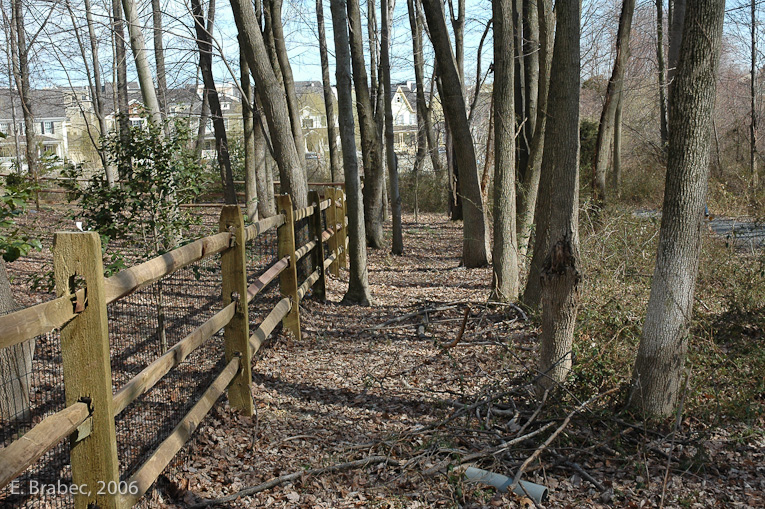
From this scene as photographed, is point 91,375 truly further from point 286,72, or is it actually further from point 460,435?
point 286,72

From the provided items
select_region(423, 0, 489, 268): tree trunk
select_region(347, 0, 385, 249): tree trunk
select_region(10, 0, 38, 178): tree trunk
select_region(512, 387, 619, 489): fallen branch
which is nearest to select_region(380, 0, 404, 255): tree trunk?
select_region(347, 0, 385, 249): tree trunk

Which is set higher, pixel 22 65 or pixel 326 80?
pixel 22 65

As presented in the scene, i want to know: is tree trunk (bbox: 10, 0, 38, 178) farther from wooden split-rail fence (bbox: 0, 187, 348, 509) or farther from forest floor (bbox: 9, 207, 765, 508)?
wooden split-rail fence (bbox: 0, 187, 348, 509)

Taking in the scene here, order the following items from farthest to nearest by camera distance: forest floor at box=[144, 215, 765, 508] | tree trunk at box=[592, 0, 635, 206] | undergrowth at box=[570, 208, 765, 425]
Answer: tree trunk at box=[592, 0, 635, 206] < undergrowth at box=[570, 208, 765, 425] < forest floor at box=[144, 215, 765, 508]

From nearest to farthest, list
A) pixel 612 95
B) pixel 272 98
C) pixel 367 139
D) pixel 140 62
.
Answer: pixel 272 98, pixel 140 62, pixel 612 95, pixel 367 139

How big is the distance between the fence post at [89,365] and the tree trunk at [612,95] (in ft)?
28.6

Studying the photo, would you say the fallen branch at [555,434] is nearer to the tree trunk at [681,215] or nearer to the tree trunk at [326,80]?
the tree trunk at [681,215]

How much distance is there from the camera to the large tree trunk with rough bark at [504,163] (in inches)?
296

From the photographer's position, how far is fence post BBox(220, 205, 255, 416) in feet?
14.3

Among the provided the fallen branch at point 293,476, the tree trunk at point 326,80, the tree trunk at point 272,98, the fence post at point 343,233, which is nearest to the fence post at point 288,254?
the tree trunk at point 272,98

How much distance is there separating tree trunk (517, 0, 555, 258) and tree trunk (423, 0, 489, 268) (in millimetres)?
792

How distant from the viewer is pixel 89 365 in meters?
2.45

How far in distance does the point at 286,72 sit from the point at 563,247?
29.7 ft

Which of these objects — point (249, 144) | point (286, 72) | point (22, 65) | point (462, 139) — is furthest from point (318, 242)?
point (22, 65)
